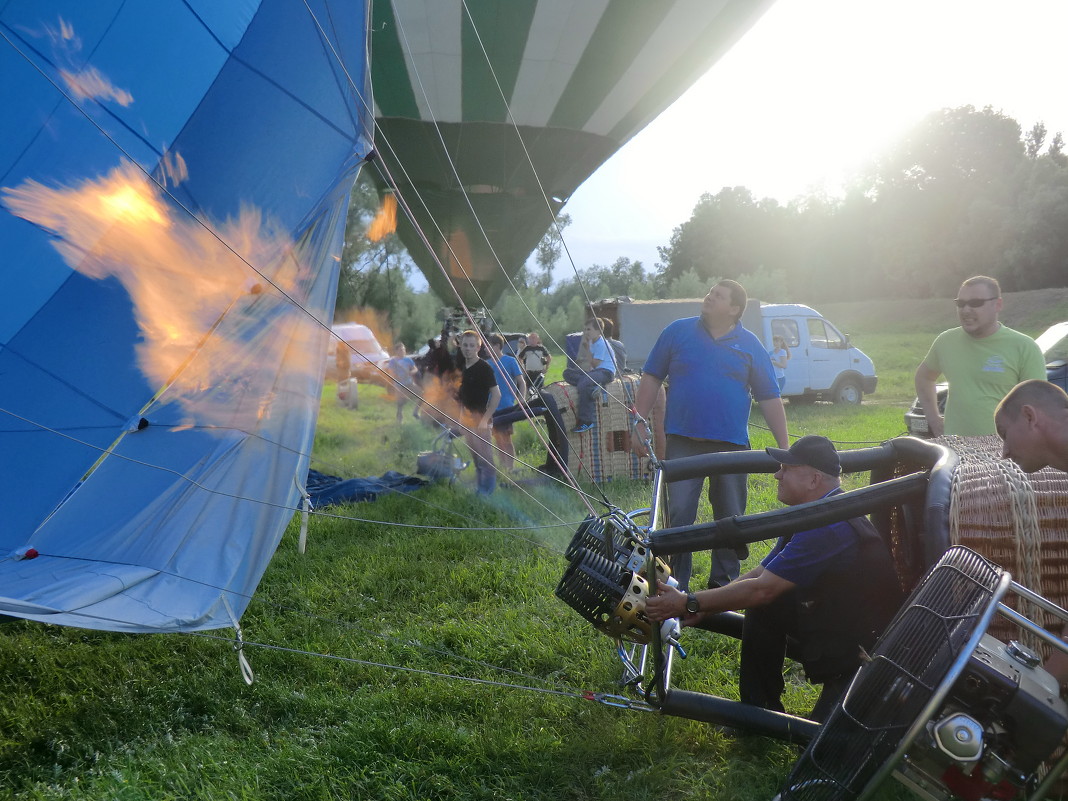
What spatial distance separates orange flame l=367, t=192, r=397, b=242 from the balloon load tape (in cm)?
417

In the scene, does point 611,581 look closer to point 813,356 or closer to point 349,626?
point 349,626

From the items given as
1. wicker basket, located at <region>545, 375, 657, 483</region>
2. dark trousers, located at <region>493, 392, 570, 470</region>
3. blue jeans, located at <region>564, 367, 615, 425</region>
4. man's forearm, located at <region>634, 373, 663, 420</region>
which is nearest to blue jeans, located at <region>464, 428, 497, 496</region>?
dark trousers, located at <region>493, 392, 570, 470</region>

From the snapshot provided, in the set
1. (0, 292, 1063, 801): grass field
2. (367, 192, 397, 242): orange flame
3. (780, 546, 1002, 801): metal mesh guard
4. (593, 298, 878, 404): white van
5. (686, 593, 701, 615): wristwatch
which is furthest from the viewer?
(593, 298, 878, 404): white van

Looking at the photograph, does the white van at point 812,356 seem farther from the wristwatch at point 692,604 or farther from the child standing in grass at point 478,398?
the wristwatch at point 692,604

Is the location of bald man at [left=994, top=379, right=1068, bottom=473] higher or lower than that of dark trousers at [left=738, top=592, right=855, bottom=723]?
higher

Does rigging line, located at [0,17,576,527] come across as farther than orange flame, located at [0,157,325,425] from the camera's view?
No

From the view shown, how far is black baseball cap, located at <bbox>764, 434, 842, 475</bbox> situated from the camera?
2.57 meters

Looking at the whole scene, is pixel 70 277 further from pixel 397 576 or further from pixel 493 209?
pixel 493 209

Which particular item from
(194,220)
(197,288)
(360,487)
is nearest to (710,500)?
Result: (197,288)

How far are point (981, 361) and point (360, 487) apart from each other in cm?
473

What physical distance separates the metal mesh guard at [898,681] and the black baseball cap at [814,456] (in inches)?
27.9

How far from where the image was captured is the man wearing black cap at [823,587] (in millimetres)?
2463

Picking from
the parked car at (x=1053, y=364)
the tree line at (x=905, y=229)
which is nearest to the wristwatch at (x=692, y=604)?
the parked car at (x=1053, y=364)

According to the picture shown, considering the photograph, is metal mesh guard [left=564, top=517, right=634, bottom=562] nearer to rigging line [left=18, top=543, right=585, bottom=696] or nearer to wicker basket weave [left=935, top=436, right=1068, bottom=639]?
wicker basket weave [left=935, top=436, right=1068, bottom=639]
